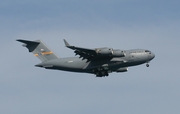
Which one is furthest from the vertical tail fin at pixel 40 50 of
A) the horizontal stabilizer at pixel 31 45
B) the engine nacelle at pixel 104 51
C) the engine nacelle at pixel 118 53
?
the engine nacelle at pixel 118 53

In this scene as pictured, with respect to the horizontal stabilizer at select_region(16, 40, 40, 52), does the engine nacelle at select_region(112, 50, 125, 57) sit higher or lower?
lower

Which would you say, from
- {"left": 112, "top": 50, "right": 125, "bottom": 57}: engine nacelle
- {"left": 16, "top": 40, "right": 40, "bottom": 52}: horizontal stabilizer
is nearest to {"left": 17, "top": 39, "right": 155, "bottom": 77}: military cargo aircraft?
{"left": 112, "top": 50, "right": 125, "bottom": 57}: engine nacelle

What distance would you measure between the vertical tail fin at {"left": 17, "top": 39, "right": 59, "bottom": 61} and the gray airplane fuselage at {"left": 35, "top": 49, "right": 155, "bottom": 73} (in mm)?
1145

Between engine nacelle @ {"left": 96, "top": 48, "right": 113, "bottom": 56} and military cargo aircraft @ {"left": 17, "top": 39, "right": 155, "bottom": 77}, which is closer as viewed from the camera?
engine nacelle @ {"left": 96, "top": 48, "right": 113, "bottom": 56}

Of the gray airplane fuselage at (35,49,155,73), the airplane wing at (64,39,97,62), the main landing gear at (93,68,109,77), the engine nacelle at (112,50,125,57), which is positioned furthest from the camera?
the main landing gear at (93,68,109,77)

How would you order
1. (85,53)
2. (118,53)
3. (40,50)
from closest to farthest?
(85,53), (118,53), (40,50)

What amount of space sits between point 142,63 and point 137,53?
846mm

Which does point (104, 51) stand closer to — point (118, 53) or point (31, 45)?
point (118, 53)

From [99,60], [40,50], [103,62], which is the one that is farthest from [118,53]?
[40,50]

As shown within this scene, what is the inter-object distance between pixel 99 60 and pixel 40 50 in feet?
16.8

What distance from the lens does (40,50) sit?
31.6m

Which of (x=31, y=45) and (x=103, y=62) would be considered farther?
(x=31, y=45)

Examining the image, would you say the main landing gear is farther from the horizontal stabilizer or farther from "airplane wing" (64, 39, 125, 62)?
the horizontal stabilizer

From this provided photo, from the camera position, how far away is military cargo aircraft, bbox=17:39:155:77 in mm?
28141
